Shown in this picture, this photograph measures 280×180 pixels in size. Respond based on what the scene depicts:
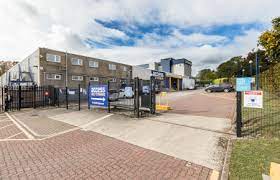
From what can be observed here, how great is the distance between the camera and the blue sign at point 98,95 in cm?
1212

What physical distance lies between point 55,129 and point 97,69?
20.3 metres

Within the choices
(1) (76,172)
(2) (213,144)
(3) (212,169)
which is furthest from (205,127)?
(1) (76,172)

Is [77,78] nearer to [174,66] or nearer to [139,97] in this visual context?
[139,97]

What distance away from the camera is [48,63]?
20469mm

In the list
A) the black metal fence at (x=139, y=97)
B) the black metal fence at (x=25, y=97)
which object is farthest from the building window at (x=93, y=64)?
the black metal fence at (x=139, y=97)

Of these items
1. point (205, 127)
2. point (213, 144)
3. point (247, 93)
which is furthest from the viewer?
point (205, 127)

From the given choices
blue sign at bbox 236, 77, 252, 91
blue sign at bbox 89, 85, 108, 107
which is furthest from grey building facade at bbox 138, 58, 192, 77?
blue sign at bbox 236, 77, 252, 91

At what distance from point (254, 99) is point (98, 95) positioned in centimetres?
961

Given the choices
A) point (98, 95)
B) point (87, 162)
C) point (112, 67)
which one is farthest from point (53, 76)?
point (87, 162)

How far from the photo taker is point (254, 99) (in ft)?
19.4

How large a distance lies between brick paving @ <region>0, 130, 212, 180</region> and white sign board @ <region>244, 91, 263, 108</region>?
3.31 meters

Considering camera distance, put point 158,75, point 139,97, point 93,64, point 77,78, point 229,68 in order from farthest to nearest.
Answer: point 229,68 → point 158,75 → point 93,64 → point 77,78 → point 139,97

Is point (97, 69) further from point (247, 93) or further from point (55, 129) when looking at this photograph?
point (247, 93)

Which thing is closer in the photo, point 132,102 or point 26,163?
point 26,163
